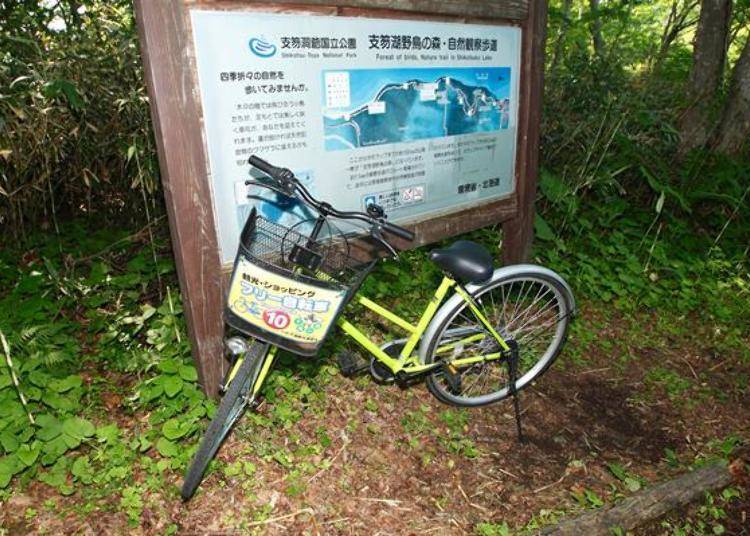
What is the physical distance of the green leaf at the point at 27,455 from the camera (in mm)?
2477

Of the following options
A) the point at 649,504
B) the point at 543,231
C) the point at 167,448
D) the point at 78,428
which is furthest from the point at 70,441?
the point at 543,231

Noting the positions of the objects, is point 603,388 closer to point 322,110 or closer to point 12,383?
point 322,110

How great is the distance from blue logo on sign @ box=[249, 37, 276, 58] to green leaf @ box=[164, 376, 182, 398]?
1.78m

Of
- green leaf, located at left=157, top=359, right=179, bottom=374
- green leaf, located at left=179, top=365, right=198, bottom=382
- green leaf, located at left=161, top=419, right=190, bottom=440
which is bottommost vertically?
green leaf, located at left=161, top=419, right=190, bottom=440

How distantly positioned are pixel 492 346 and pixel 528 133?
5.37 feet

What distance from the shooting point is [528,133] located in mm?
3910

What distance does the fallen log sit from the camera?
2.65m

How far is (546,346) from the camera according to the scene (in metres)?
3.99

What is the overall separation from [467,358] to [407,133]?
1422 millimetres

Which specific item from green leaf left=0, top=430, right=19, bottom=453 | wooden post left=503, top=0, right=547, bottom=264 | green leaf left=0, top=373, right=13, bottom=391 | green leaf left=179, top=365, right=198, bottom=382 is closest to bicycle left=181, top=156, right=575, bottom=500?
green leaf left=179, top=365, right=198, bottom=382

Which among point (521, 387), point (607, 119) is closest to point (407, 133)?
point (521, 387)

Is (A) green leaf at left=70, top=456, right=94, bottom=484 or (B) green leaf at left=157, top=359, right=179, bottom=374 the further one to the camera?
(B) green leaf at left=157, top=359, right=179, bottom=374

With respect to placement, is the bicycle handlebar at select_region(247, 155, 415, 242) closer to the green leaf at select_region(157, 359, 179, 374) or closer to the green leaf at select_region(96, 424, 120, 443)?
the green leaf at select_region(157, 359, 179, 374)

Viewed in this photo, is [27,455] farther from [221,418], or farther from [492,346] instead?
[492,346]
